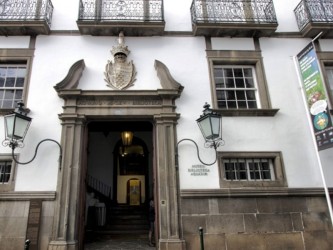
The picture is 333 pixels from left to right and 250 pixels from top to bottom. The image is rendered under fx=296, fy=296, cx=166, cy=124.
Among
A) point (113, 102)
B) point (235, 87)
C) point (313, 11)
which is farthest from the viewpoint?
point (313, 11)

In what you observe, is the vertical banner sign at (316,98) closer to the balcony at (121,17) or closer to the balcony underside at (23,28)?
the balcony at (121,17)

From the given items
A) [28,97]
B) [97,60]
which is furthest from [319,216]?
[28,97]

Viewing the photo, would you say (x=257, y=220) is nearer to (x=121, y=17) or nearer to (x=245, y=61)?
(x=245, y=61)

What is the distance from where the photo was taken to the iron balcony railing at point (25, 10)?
8.59 metres

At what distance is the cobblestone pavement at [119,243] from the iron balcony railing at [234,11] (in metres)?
6.77

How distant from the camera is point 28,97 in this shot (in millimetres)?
7906

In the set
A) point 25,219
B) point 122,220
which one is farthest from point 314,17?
point 25,219

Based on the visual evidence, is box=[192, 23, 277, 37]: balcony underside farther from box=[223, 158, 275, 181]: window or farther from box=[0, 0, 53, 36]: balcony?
box=[0, 0, 53, 36]: balcony

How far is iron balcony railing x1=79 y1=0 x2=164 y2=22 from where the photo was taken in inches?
345

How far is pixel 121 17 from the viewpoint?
29.0 ft

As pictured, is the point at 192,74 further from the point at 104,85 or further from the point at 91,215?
the point at 91,215

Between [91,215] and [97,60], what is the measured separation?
5982 mm

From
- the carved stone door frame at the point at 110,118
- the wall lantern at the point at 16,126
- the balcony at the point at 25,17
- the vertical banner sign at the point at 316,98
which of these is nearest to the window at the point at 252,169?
the vertical banner sign at the point at 316,98

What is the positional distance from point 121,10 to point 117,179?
948cm
